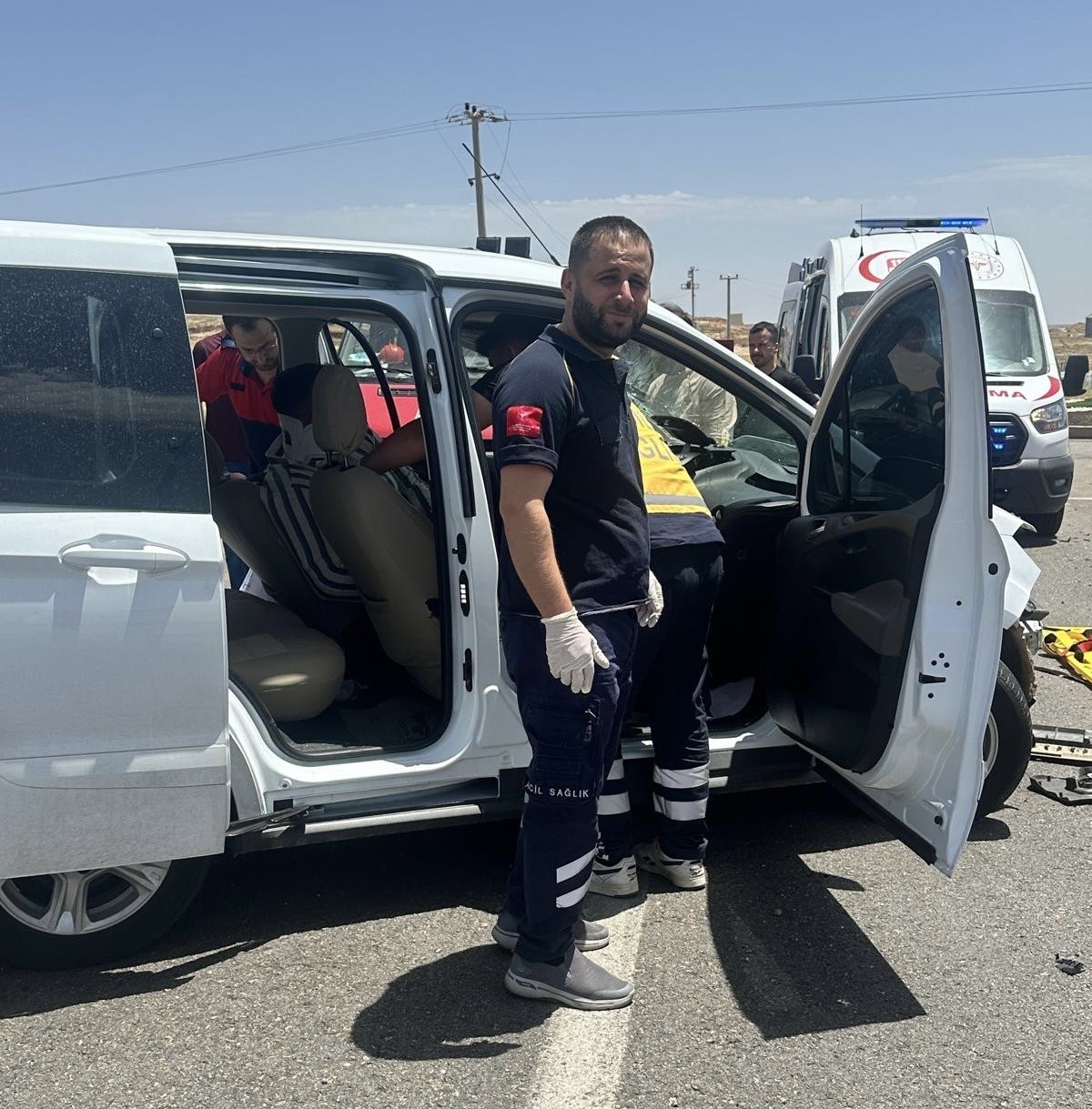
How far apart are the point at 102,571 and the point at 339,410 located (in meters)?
1.20

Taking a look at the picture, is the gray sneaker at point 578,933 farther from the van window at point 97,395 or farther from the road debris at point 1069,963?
the van window at point 97,395

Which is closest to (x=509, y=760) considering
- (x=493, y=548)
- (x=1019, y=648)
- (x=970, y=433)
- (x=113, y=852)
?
(x=493, y=548)

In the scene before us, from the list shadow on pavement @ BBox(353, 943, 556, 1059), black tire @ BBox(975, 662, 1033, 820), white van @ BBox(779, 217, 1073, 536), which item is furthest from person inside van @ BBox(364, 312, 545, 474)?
white van @ BBox(779, 217, 1073, 536)

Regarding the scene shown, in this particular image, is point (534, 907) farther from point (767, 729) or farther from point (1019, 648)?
point (1019, 648)

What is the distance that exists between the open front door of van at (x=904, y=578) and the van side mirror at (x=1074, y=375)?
21.7 ft

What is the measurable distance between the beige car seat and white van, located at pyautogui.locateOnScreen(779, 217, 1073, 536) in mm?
6016

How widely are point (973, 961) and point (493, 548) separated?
1.69m

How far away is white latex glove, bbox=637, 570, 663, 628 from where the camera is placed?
309 cm

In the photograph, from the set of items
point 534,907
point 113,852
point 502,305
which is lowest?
point 534,907

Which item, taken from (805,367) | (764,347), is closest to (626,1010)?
(805,367)

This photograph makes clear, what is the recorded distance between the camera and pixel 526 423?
2.73 m

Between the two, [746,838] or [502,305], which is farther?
[746,838]

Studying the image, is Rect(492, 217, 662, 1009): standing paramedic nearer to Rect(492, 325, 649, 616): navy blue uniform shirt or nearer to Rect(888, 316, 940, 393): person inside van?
Rect(492, 325, 649, 616): navy blue uniform shirt

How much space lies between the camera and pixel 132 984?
3.07 metres
